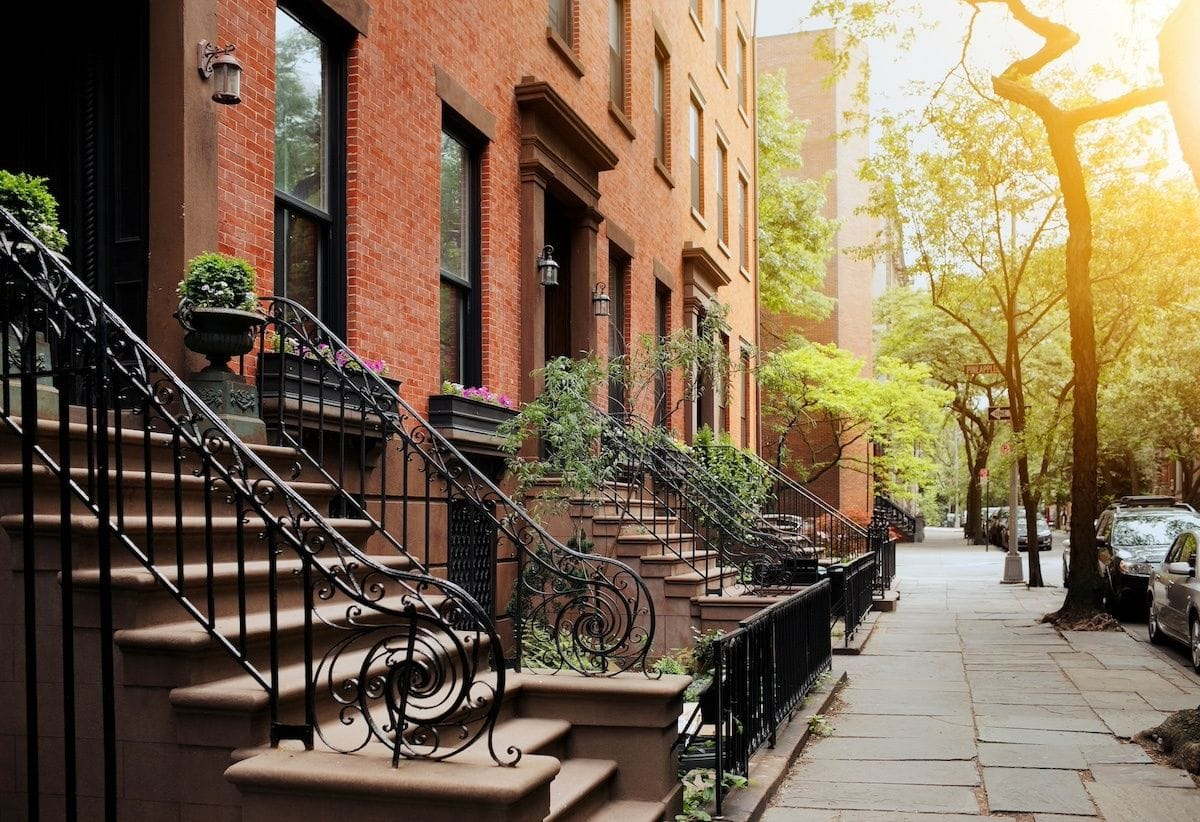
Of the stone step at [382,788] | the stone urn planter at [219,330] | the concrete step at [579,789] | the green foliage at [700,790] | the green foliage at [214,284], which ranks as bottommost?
the green foliage at [700,790]

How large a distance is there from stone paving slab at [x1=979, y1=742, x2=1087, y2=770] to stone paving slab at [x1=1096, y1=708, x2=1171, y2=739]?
0.89 meters

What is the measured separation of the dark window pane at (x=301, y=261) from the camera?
28.6ft

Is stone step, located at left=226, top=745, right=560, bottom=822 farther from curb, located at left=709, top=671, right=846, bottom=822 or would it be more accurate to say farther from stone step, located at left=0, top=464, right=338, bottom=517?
curb, located at left=709, top=671, right=846, bottom=822

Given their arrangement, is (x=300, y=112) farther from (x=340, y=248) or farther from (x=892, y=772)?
(x=892, y=772)

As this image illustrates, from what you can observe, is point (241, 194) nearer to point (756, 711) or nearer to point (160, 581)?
point (160, 581)

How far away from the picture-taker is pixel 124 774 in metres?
4.72

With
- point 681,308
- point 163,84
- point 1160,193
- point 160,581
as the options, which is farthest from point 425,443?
point 1160,193

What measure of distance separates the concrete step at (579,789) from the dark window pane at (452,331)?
5.97 meters

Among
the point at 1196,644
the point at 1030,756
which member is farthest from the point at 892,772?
the point at 1196,644

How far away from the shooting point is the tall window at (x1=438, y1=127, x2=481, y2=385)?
11352 mm

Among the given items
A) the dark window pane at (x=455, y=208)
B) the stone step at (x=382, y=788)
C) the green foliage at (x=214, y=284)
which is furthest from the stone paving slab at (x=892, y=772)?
the dark window pane at (x=455, y=208)

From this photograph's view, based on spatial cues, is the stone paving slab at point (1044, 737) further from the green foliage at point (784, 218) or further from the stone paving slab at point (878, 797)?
the green foliage at point (784, 218)

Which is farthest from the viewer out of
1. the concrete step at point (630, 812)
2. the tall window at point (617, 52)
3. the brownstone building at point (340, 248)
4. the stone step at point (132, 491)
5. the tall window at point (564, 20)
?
the tall window at point (617, 52)

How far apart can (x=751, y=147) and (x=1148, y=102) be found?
52.4 feet
